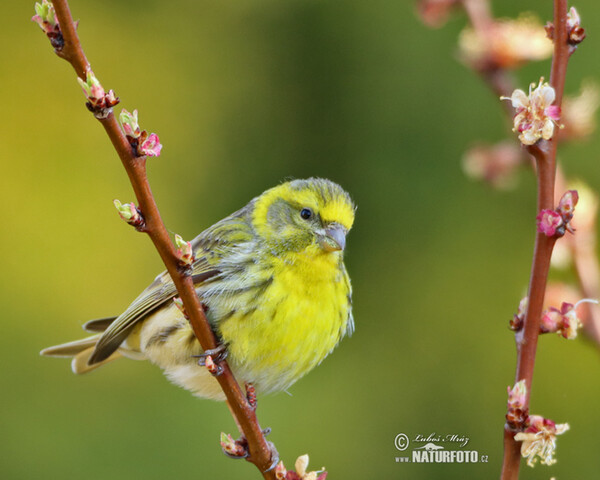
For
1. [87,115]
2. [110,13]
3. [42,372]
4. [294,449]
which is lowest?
[294,449]

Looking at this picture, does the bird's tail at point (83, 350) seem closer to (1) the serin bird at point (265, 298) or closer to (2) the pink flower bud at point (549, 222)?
(1) the serin bird at point (265, 298)

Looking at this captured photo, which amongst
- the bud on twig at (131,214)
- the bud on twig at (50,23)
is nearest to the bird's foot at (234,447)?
the bud on twig at (131,214)

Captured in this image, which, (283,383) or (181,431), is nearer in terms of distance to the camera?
(283,383)

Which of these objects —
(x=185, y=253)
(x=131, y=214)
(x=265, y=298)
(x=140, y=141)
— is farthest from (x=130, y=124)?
(x=265, y=298)

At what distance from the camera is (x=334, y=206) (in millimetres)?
3082

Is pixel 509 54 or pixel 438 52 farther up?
pixel 438 52

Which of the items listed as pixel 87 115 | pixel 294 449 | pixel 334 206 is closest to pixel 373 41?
pixel 87 115

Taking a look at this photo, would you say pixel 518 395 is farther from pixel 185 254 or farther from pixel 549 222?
pixel 185 254

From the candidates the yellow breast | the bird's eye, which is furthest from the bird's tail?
the bird's eye

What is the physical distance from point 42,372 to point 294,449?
163 cm

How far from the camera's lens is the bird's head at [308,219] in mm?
3008

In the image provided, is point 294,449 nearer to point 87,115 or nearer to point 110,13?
point 87,115

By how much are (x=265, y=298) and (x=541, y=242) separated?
1.33m

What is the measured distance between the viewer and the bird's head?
3.01m
